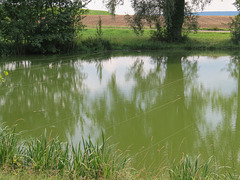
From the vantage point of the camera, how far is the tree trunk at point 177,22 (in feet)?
75.5

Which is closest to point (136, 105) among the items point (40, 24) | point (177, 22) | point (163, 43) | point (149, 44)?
point (40, 24)

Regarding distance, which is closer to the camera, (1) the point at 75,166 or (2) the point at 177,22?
(1) the point at 75,166

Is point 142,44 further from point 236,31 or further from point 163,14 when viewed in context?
point 236,31

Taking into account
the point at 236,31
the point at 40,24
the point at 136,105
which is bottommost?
the point at 136,105

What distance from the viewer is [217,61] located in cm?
1742

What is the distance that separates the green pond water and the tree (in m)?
5.84

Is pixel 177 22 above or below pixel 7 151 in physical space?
above

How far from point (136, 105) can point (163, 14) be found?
13.4 metres

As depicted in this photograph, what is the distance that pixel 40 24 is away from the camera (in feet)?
64.9

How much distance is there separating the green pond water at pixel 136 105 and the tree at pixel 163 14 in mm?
5844

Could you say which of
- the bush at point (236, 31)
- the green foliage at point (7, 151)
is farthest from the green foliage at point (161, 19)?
the green foliage at point (7, 151)

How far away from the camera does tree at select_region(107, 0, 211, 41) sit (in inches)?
860

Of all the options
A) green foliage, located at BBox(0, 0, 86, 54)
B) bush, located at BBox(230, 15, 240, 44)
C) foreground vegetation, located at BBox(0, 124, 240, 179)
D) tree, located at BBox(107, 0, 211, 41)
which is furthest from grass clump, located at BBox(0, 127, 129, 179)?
bush, located at BBox(230, 15, 240, 44)

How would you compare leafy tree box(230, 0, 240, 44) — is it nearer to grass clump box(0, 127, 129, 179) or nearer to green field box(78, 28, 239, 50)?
green field box(78, 28, 239, 50)
